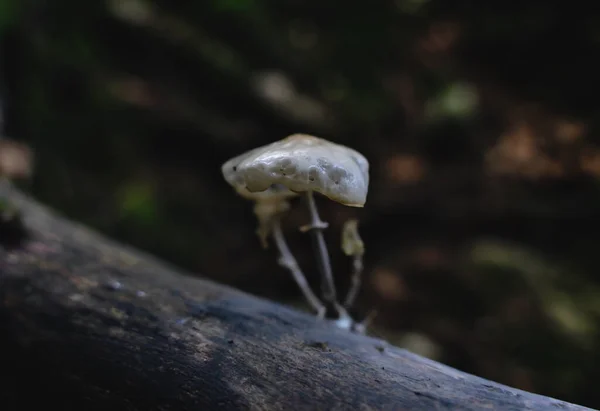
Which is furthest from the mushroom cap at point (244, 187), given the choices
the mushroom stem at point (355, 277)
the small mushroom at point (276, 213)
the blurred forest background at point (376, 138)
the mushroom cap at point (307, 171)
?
the blurred forest background at point (376, 138)

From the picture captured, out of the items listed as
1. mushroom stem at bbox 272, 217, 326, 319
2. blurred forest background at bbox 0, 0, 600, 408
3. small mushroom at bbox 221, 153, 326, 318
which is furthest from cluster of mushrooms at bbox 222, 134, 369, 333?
blurred forest background at bbox 0, 0, 600, 408

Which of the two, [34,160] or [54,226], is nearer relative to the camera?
[54,226]

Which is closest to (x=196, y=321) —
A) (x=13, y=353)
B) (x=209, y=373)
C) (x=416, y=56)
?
(x=209, y=373)

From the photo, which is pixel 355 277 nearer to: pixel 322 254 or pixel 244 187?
pixel 322 254

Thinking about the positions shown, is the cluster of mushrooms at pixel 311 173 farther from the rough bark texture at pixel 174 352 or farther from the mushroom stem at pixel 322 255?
the rough bark texture at pixel 174 352

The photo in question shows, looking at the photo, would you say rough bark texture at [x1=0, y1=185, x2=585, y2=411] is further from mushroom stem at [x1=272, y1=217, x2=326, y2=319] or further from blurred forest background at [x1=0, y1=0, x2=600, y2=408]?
blurred forest background at [x1=0, y1=0, x2=600, y2=408]

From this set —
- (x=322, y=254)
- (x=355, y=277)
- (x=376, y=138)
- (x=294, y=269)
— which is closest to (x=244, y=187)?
(x=322, y=254)

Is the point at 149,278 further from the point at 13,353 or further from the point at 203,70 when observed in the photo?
the point at 203,70
